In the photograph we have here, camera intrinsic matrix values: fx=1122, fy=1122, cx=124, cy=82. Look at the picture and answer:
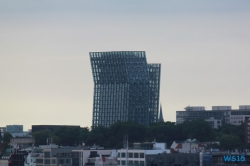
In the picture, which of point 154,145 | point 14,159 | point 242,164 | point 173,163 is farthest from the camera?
point 14,159

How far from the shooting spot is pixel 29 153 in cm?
19638

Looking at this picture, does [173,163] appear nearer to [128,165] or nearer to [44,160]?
[128,165]

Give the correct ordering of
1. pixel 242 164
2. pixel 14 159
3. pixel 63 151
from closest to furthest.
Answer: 1. pixel 242 164
2. pixel 63 151
3. pixel 14 159

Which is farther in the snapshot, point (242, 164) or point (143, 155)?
point (143, 155)

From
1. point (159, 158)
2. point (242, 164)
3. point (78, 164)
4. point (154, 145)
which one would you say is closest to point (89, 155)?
point (78, 164)

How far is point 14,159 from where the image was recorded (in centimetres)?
19762

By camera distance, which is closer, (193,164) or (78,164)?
(193,164)

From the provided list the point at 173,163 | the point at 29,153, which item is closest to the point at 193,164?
the point at 173,163

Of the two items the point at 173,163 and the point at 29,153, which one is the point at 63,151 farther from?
the point at 173,163

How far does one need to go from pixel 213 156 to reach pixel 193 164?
3204 mm

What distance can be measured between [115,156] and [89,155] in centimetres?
726

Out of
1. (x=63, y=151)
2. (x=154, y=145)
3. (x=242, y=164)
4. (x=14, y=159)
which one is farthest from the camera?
(x=14, y=159)

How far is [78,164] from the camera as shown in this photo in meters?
181

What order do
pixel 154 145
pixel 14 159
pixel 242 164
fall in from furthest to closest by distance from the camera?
1. pixel 14 159
2. pixel 154 145
3. pixel 242 164
